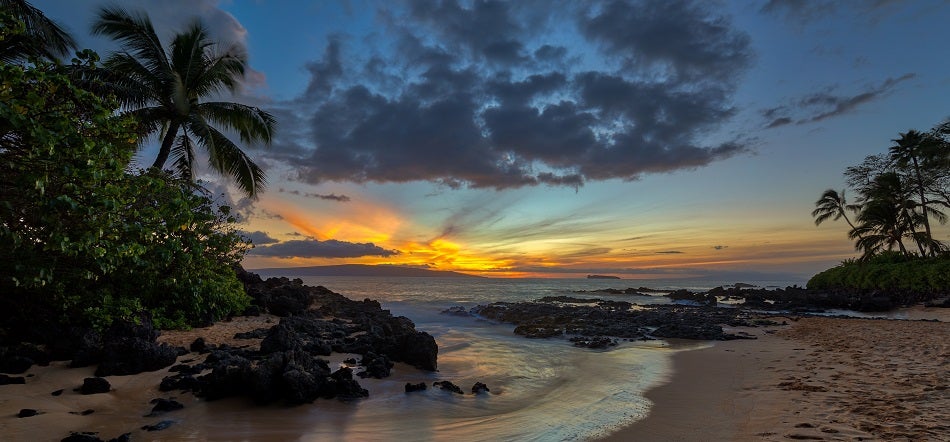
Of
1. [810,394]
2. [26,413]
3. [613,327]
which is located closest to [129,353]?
[26,413]

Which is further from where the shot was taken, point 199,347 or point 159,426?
point 199,347

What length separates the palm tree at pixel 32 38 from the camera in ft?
40.0

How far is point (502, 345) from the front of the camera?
659 inches

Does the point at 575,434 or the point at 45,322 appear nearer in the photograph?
the point at 575,434

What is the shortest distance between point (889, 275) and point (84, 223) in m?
48.4

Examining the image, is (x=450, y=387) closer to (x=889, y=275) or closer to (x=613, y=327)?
(x=613, y=327)

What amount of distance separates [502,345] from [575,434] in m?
10.2

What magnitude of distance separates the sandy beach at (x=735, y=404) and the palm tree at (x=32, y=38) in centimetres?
927

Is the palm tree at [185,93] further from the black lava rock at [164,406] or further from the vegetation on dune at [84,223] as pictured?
the black lava rock at [164,406]

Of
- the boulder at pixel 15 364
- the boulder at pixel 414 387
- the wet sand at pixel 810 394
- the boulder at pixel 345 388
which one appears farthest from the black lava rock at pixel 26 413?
the wet sand at pixel 810 394

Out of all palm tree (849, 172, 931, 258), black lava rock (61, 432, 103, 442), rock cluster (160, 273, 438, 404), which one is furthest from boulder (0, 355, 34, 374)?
palm tree (849, 172, 931, 258)

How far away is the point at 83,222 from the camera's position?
670 cm

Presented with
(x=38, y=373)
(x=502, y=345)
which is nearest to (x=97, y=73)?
(x=38, y=373)

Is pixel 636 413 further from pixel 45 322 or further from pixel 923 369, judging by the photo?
pixel 45 322
